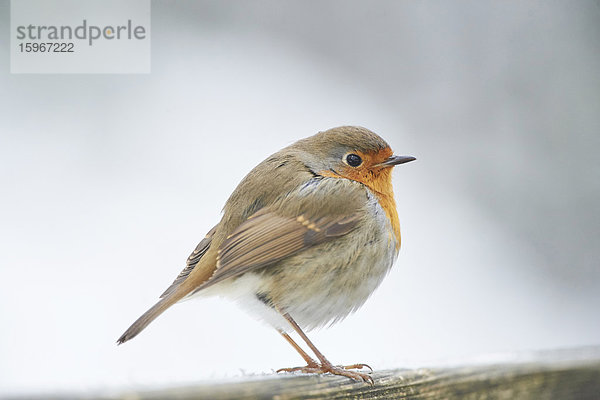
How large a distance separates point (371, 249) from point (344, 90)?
2344mm

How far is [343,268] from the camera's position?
235cm

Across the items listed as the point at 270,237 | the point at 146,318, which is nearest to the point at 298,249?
the point at 270,237

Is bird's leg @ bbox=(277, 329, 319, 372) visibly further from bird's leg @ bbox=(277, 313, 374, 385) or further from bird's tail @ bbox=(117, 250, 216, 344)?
bird's tail @ bbox=(117, 250, 216, 344)

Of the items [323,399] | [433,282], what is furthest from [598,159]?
[323,399]

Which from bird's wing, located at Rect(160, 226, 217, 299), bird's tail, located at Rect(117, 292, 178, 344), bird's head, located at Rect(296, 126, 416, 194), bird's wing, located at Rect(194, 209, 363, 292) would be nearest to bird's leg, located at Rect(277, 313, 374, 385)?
bird's wing, located at Rect(194, 209, 363, 292)

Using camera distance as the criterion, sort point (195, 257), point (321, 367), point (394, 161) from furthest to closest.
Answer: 1. point (394, 161)
2. point (195, 257)
3. point (321, 367)

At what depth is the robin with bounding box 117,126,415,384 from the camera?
2.31 metres

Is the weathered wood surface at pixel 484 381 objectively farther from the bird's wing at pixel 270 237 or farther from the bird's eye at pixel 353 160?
the bird's eye at pixel 353 160

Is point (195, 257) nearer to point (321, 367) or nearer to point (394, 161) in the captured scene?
point (321, 367)

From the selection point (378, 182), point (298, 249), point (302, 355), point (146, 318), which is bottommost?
point (302, 355)

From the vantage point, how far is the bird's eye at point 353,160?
2613mm

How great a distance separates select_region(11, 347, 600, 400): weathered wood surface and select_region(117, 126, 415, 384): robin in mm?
346

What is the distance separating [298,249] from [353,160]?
46 cm

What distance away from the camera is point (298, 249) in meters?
2.36
